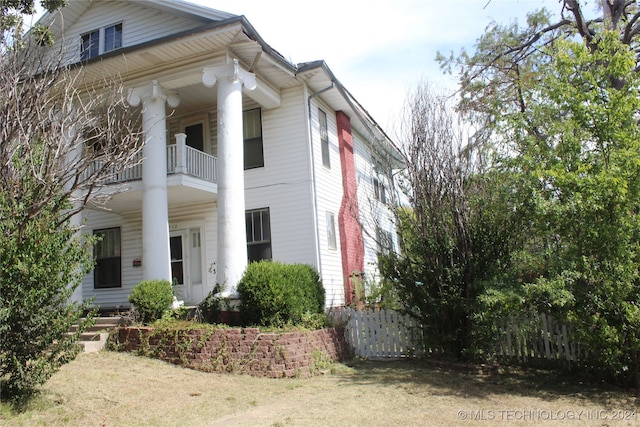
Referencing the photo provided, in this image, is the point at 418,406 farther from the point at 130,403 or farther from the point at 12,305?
the point at 12,305

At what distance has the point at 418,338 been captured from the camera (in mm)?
10031

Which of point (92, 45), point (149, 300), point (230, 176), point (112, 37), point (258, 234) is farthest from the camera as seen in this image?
point (92, 45)

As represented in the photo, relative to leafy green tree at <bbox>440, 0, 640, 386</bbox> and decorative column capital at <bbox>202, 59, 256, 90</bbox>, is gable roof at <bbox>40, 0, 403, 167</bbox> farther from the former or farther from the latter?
leafy green tree at <bbox>440, 0, 640, 386</bbox>

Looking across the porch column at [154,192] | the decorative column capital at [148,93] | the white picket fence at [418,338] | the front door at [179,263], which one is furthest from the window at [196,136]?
the white picket fence at [418,338]

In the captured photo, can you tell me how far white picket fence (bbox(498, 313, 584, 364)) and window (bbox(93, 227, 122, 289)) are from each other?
37.5 ft

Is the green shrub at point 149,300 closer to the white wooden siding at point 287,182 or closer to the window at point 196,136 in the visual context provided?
the white wooden siding at point 287,182

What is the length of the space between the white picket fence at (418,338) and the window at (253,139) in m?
5.23

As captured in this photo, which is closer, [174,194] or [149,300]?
[149,300]

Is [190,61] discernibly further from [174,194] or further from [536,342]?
[536,342]

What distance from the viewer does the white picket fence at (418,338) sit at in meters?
8.81

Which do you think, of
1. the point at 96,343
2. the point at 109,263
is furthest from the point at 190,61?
the point at 109,263

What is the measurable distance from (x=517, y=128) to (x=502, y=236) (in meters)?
1.95

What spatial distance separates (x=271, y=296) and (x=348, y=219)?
605 cm

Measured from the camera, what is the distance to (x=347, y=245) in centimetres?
1505
